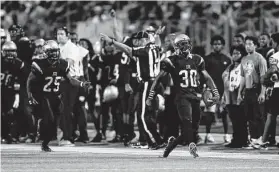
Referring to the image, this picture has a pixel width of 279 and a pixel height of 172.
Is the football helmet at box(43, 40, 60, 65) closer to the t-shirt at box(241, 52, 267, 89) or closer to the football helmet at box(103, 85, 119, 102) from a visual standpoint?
the football helmet at box(103, 85, 119, 102)

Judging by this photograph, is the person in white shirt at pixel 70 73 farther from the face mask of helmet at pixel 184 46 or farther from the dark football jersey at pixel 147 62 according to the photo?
the face mask of helmet at pixel 184 46

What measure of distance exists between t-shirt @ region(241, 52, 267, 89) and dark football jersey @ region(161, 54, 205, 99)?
2623 mm

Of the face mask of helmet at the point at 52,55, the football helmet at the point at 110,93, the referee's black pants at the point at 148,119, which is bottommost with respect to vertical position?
the referee's black pants at the point at 148,119

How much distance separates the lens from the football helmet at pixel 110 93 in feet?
67.5

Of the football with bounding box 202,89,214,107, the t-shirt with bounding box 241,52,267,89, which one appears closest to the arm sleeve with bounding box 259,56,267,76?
the t-shirt with bounding box 241,52,267,89

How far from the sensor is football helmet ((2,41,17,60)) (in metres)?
20.3

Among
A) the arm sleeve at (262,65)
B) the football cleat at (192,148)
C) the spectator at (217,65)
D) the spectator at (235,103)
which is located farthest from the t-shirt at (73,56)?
the football cleat at (192,148)

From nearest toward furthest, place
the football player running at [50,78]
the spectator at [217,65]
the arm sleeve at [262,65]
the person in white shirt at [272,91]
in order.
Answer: the person in white shirt at [272,91], the football player running at [50,78], the arm sleeve at [262,65], the spectator at [217,65]

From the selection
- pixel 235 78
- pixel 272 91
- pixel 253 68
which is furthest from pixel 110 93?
pixel 272 91

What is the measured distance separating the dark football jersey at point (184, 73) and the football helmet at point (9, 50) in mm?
5637

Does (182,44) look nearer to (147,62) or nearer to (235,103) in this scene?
(147,62)

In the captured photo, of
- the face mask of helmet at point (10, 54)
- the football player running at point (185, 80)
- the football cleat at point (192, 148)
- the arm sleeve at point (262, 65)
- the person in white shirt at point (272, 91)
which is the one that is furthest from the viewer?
the face mask of helmet at point (10, 54)

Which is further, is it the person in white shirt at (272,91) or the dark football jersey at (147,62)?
the dark football jersey at (147,62)

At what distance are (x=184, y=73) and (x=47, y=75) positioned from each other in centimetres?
313
